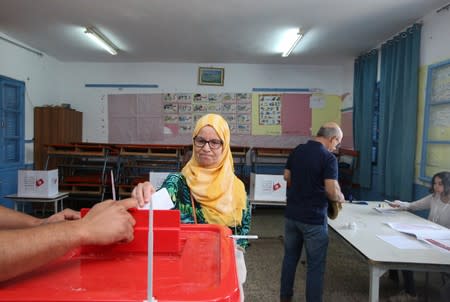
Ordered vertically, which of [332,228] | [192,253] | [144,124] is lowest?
[332,228]

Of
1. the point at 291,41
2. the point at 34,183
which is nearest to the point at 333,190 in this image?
the point at 291,41

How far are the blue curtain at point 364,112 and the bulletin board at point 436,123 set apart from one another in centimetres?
122

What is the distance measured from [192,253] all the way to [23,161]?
202 inches

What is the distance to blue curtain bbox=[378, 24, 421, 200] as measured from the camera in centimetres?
349

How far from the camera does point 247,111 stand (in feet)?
19.1

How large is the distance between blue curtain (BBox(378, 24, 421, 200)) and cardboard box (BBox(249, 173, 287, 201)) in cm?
135

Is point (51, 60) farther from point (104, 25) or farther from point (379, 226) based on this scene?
point (379, 226)

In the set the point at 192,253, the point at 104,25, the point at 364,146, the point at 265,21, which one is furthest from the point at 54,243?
the point at 364,146

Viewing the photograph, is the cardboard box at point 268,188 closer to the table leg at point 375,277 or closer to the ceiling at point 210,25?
the ceiling at point 210,25

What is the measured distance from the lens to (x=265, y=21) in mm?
3654

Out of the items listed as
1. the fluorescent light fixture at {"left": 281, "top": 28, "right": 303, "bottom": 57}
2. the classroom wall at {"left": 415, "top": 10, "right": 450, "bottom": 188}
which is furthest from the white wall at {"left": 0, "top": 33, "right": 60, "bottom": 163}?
the classroom wall at {"left": 415, "top": 10, "right": 450, "bottom": 188}

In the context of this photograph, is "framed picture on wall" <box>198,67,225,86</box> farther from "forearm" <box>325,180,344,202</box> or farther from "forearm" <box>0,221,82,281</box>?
"forearm" <box>0,221,82,281</box>

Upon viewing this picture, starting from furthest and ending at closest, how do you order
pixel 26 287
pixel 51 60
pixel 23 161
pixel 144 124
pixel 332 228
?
pixel 144 124 < pixel 51 60 < pixel 23 161 < pixel 332 228 < pixel 26 287

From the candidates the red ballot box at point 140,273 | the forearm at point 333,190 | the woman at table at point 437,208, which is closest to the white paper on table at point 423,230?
the woman at table at point 437,208
